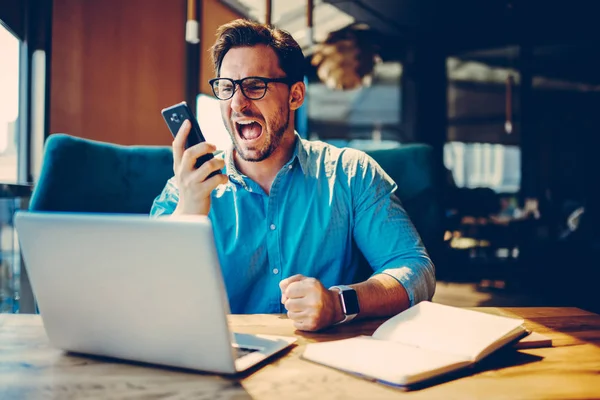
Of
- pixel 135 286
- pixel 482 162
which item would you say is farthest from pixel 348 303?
pixel 482 162

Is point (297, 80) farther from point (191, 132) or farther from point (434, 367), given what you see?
point (434, 367)

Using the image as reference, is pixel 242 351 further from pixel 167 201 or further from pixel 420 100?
pixel 420 100

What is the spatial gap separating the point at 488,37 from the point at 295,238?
21.7ft

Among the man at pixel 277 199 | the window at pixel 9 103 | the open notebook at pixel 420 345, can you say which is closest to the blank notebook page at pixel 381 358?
the open notebook at pixel 420 345

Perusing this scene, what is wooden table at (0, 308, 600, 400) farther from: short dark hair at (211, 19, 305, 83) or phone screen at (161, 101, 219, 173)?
short dark hair at (211, 19, 305, 83)

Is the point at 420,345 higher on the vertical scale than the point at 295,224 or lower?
lower

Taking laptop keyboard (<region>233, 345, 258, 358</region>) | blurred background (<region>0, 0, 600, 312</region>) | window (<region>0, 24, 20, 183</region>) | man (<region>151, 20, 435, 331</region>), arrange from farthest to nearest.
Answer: blurred background (<region>0, 0, 600, 312</region>) → window (<region>0, 24, 20, 183</region>) → man (<region>151, 20, 435, 331</region>) → laptop keyboard (<region>233, 345, 258, 358</region>)

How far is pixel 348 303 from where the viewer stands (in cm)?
102

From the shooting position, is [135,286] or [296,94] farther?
[296,94]

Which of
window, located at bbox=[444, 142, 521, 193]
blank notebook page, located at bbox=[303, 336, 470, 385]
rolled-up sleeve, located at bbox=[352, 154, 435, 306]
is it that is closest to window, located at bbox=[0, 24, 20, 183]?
rolled-up sleeve, located at bbox=[352, 154, 435, 306]

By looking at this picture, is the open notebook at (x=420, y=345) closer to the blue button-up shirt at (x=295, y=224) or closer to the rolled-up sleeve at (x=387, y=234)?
the rolled-up sleeve at (x=387, y=234)

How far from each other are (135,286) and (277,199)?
32.9 inches

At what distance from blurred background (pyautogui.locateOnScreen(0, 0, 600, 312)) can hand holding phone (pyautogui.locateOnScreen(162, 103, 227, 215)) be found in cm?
64

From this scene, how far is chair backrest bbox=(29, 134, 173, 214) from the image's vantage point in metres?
1.47
